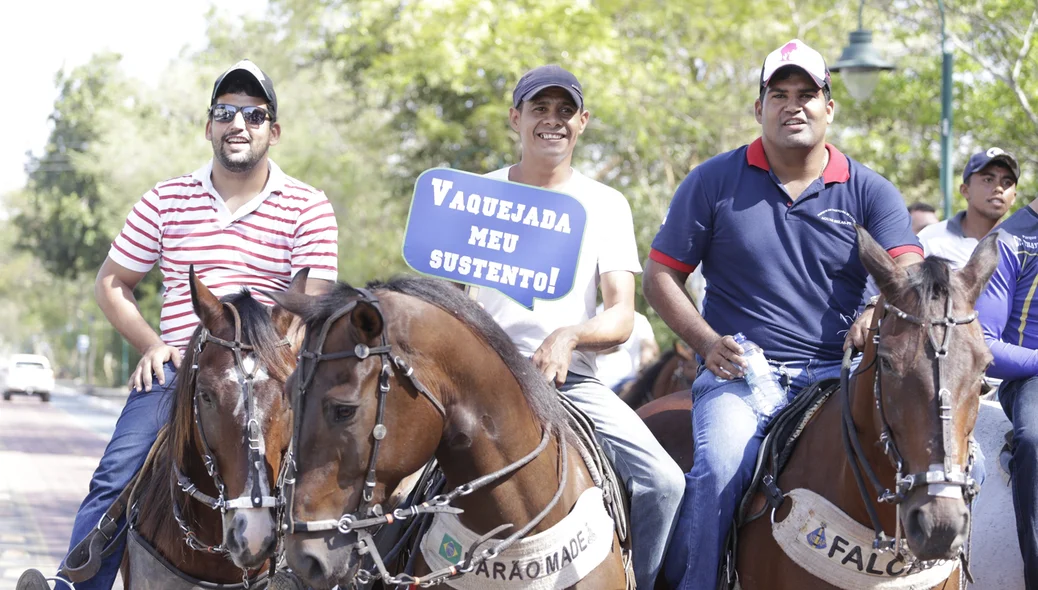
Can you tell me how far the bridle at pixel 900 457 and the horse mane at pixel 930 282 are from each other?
0.13ft

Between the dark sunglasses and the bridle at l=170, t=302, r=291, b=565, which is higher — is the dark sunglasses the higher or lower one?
the higher one

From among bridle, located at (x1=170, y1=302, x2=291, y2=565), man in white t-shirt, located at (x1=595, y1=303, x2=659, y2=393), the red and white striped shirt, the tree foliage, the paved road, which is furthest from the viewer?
the tree foliage

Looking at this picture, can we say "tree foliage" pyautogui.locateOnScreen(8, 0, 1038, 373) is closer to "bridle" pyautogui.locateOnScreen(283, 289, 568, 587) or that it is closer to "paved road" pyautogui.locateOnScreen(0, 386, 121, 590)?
"paved road" pyautogui.locateOnScreen(0, 386, 121, 590)

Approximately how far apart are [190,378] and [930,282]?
8.93 feet

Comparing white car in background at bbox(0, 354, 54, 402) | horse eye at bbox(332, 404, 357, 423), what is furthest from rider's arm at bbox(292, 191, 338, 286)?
white car in background at bbox(0, 354, 54, 402)

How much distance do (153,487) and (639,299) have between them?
2181 cm

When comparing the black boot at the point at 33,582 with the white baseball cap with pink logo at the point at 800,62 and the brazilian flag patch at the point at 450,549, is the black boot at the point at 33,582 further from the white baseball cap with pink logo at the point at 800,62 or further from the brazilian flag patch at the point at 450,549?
the white baseball cap with pink logo at the point at 800,62

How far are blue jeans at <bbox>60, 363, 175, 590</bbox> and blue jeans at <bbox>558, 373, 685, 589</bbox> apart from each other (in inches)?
70.0

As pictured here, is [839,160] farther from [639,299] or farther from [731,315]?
[639,299]

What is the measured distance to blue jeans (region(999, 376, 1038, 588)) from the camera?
5.14 m

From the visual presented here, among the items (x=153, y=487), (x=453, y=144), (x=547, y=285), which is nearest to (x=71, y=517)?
(x=153, y=487)

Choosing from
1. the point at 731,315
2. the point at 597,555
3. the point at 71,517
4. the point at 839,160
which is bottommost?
A: the point at 71,517

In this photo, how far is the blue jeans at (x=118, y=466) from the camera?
5293mm

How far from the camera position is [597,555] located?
14.9 feet
